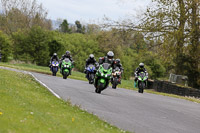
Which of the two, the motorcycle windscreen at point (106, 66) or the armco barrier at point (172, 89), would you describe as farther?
the armco barrier at point (172, 89)

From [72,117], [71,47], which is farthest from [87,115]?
[71,47]

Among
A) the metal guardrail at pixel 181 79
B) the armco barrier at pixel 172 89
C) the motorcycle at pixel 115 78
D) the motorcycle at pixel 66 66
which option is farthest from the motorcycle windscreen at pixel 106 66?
the metal guardrail at pixel 181 79

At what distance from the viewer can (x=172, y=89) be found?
33594mm

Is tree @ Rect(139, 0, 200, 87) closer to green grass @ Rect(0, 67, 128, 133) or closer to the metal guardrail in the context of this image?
the metal guardrail

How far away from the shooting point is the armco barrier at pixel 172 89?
3019cm

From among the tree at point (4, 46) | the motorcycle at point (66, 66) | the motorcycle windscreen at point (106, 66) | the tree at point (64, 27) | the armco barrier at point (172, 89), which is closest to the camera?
the motorcycle windscreen at point (106, 66)

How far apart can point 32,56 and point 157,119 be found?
186ft

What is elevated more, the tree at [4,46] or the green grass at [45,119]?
the tree at [4,46]

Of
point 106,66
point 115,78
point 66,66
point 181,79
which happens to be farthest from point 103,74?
point 181,79

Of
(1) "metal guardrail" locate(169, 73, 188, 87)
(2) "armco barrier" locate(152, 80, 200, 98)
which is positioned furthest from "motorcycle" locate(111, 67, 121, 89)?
(1) "metal guardrail" locate(169, 73, 188, 87)

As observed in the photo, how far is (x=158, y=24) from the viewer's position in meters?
34.8

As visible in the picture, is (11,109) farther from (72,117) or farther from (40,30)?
(40,30)

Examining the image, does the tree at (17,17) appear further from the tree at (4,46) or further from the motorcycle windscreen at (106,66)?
the motorcycle windscreen at (106,66)

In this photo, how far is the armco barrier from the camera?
99.1 ft
